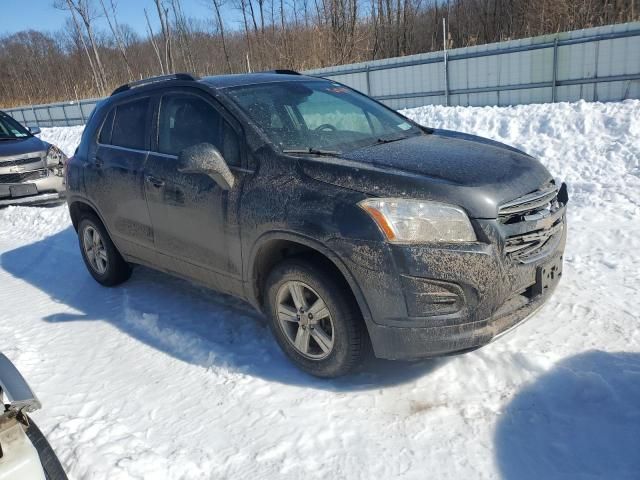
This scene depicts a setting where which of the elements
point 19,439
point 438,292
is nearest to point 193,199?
point 438,292

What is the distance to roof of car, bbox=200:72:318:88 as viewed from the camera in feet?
12.2

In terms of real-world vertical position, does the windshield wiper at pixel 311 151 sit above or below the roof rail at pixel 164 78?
below

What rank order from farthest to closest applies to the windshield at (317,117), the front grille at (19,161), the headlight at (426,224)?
the front grille at (19,161) → the windshield at (317,117) → the headlight at (426,224)

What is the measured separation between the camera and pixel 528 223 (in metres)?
2.78

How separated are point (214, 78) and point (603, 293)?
336cm

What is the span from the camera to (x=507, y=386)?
2891mm

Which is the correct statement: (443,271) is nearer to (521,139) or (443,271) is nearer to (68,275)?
Answer: (68,275)

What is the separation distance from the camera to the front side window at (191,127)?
3.39 metres

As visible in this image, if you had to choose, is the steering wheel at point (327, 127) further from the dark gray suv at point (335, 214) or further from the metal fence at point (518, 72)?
the metal fence at point (518, 72)

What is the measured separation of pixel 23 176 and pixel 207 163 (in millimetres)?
6855

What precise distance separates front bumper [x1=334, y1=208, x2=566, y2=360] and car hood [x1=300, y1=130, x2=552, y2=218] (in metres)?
0.19

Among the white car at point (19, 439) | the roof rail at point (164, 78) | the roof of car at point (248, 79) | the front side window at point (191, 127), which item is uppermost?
the roof rail at point (164, 78)

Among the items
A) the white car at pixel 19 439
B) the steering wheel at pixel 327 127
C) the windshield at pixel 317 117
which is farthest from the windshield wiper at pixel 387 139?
the white car at pixel 19 439

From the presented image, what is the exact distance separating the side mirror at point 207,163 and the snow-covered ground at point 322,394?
48.0 inches
